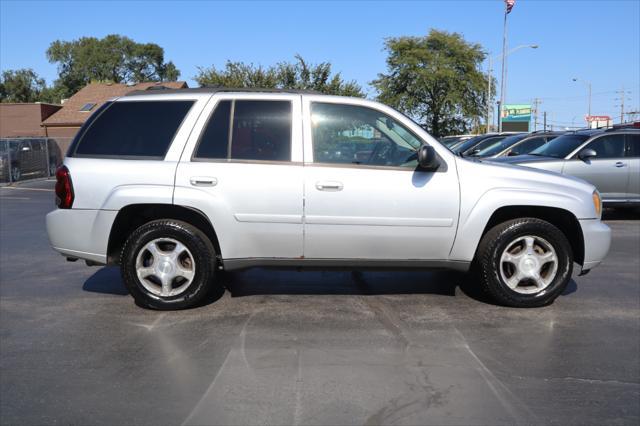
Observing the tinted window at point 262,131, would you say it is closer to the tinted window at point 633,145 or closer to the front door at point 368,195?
the front door at point 368,195

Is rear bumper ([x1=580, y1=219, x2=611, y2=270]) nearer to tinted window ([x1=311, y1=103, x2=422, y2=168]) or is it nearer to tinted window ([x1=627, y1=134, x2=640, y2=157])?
tinted window ([x1=311, y1=103, x2=422, y2=168])

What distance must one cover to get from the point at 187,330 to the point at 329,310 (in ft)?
4.19

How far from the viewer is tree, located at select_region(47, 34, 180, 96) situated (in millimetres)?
84006

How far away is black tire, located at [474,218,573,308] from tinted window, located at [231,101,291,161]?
1957 mm

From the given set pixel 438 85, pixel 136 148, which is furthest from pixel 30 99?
pixel 136 148

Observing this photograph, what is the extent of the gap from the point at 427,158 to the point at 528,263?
4.56 feet

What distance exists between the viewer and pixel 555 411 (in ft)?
11.5

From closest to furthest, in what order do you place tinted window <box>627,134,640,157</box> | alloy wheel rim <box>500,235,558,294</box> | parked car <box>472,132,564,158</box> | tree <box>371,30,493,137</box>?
alloy wheel rim <box>500,235,558,294</box>, tinted window <box>627,134,640,157</box>, parked car <box>472,132,564,158</box>, tree <box>371,30,493,137</box>

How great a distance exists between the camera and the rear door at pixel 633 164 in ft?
35.7

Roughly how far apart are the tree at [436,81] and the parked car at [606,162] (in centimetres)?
3032

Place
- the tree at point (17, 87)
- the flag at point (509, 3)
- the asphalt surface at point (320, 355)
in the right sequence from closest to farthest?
the asphalt surface at point (320, 355), the flag at point (509, 3), the tree at point (17, 87)

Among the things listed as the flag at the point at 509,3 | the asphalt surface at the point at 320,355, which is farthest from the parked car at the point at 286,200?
the flag at the point at 509,3

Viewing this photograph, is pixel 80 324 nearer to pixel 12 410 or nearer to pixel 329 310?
pixel 12 410

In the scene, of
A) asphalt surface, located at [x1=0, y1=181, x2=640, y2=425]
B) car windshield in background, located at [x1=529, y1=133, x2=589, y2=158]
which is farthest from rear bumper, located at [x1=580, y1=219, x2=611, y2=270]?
car windshield in background, located at [x1=529, y1=133, x2=589, y2=158]
